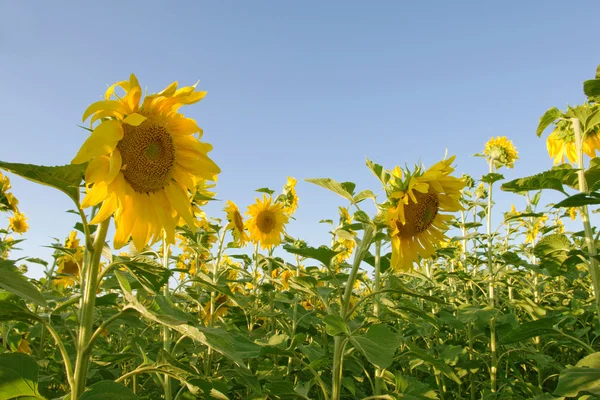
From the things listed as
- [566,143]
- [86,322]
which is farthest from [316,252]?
[566,143]

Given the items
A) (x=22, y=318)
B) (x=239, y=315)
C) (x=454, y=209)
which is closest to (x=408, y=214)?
(x=454, y=209)

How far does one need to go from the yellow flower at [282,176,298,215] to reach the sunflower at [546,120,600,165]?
3.37 meters

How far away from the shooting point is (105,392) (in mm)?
1296

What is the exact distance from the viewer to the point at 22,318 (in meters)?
1.44

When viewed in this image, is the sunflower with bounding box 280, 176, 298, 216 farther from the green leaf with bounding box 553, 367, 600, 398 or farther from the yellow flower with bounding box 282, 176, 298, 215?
the green leaf with bounding box 553, 367, 600, 398

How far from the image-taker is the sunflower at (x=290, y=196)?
20.3ft

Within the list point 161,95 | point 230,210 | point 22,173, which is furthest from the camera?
point 230,210

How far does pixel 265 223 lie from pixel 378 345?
3.82m

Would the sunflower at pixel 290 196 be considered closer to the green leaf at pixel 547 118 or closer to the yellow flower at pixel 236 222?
the yellow flower at pixel 236 222

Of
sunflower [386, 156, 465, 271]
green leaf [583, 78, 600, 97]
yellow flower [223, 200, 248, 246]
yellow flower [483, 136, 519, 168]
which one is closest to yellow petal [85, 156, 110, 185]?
sunflower [386, 156, 465, 271]

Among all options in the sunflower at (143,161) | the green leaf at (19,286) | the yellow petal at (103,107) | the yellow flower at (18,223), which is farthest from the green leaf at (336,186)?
the yellow flower at (18,223)

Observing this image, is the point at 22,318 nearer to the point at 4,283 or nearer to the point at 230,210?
the point at 4,283

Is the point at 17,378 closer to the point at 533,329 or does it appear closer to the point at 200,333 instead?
the point at 200,333

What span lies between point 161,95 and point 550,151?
3047mm
